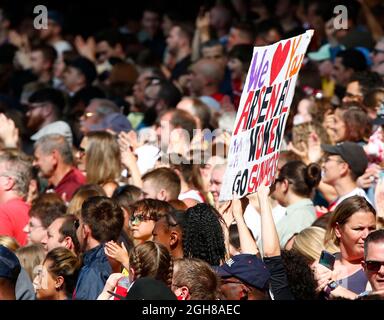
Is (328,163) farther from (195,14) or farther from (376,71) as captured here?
(195,14)

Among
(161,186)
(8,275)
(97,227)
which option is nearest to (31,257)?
(97,227)

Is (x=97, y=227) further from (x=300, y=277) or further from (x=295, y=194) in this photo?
(x=295, y=194)

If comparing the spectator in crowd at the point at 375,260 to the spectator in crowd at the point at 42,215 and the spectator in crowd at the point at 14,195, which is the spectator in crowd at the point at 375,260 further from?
the spectator in crowd at the point at 14,195

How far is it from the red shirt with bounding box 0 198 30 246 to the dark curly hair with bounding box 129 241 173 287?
2.86m

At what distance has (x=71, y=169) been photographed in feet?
40.1

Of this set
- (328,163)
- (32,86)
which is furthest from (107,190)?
(32,86)

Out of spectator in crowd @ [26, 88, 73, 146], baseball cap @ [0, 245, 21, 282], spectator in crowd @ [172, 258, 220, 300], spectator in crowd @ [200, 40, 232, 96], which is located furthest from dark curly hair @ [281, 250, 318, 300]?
spectator in crowd @ [200, 40, 232, 96]

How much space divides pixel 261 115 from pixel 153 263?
5.29ft

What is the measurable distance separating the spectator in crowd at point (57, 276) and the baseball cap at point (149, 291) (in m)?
1.69

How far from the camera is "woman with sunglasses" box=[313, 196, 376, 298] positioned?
316 inches

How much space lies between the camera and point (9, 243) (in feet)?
30.2

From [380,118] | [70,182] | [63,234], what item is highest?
[380,118]

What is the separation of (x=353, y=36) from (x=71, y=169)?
4.71 metres

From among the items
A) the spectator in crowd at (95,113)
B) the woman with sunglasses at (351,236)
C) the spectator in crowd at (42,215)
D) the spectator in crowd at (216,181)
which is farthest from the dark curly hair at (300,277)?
the spectator in crowd at (95,113)
